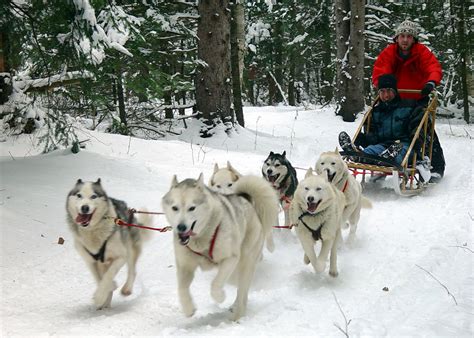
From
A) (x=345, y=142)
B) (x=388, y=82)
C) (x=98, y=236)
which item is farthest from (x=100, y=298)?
(x=388, y=82)

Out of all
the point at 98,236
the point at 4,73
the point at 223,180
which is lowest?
the point at 98,236

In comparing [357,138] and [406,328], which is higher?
[357,138]

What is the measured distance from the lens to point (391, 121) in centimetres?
810

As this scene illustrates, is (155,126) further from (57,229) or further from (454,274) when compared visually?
(454,274)

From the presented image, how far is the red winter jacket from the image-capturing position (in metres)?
8.40

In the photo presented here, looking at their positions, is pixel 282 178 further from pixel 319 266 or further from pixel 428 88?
pixel 428 88

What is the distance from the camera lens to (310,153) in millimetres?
11055

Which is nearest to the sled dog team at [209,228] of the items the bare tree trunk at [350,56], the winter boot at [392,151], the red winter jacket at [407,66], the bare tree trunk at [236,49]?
the winter boot at [392,151]

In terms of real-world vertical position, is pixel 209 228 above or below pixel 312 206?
above

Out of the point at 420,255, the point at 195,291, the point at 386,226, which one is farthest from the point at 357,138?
the point at 195,291

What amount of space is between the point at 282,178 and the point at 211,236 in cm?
266

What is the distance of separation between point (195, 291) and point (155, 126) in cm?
797

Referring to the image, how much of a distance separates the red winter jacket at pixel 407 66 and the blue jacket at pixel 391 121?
420 millimetres

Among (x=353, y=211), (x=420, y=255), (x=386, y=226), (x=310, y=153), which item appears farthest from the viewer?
(x=310, y=153)
